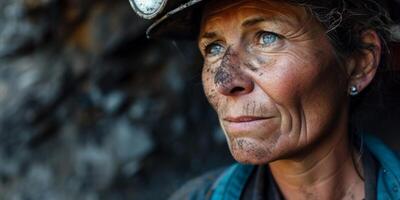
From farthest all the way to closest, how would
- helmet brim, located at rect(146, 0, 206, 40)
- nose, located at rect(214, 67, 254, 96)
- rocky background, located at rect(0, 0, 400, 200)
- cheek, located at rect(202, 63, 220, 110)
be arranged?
1. rocky background, located at rect(0, 0, 400, 200)
2. helmet brim, located at rect(146, 0, 206, 40)
3. cheek, located at rect(202, 63, 220, 110)
4. nose, located at rect(214, 67, 254, 96)

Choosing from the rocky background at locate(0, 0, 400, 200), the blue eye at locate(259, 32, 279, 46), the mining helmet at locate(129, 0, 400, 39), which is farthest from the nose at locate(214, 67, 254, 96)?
the rocky background at locate(0, 0, 400, 200)

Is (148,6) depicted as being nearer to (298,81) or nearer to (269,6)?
(269,6)

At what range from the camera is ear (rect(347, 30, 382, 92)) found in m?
2.15

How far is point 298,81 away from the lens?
200 centimetres

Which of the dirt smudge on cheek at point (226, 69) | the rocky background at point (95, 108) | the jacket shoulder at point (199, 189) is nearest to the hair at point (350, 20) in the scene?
the dirt smudge on cheek at point (226, 69)

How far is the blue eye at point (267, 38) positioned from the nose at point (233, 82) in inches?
4.5

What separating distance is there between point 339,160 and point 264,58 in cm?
47

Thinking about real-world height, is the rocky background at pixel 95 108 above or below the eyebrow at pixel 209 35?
below

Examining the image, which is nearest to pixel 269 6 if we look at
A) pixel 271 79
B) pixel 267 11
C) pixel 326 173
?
pixel 267 11

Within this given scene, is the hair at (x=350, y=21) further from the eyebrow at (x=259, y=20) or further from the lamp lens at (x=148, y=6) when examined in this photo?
the lamp lens at (x=148, y=6)

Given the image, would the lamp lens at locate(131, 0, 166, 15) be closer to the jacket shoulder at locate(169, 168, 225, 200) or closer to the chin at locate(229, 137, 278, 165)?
the chin at locate(229, 137, 278, 165)

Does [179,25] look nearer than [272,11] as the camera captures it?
No

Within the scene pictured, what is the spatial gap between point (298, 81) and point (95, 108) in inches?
65.2

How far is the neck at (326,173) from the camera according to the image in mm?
2221
